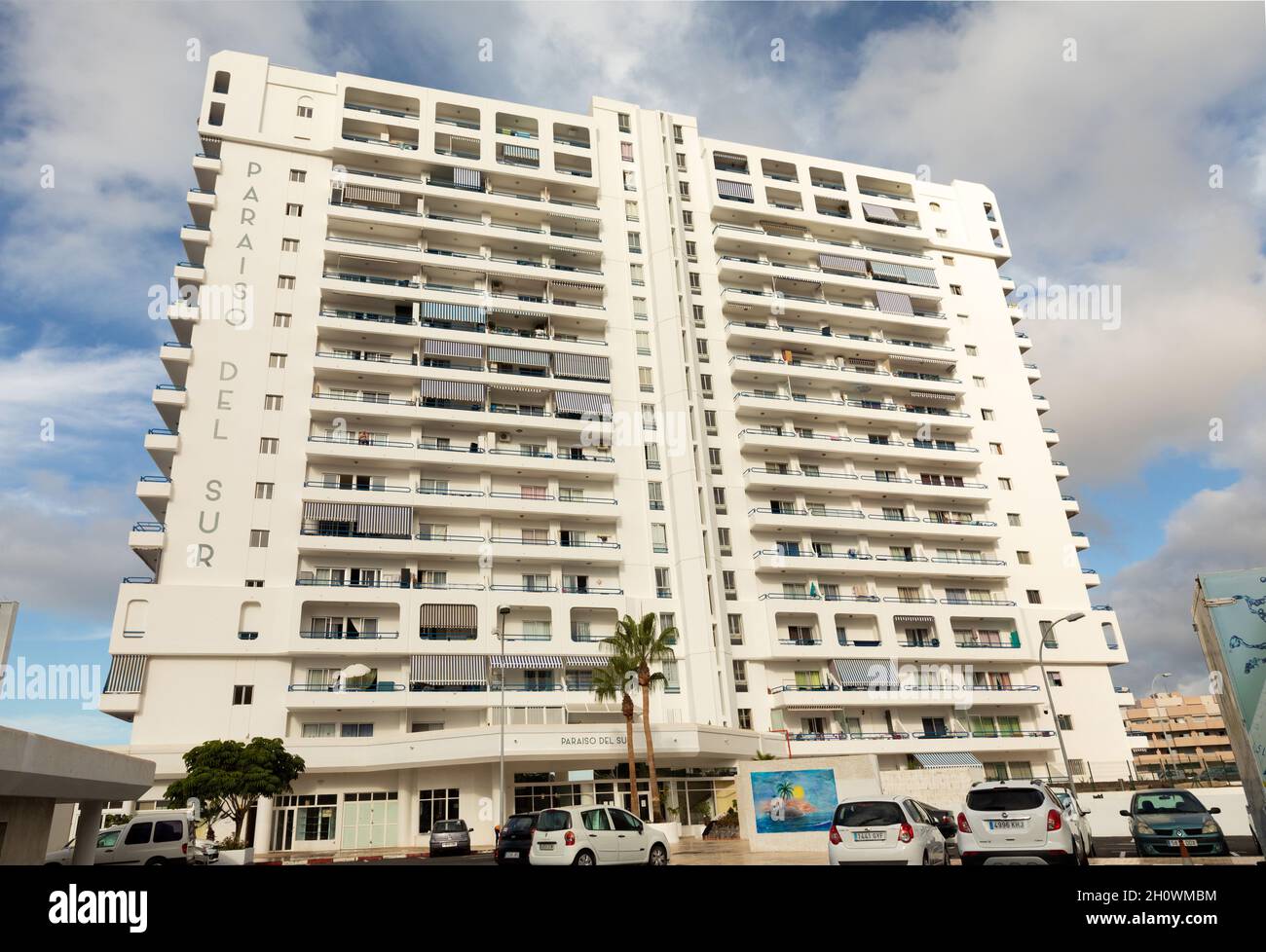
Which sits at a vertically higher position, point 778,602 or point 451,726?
point 778,602

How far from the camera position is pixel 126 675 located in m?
43.2

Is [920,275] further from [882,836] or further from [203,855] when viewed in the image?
[203,855]

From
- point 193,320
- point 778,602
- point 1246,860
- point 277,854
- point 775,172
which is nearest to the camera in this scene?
point 1246,860

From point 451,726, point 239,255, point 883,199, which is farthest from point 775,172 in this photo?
point 451,726

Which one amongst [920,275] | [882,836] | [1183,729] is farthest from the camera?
[1183,729]

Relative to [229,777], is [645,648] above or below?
above

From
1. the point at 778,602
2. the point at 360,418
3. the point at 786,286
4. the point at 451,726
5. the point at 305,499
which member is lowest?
the point at 451,726

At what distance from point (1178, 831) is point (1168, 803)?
2.05 m

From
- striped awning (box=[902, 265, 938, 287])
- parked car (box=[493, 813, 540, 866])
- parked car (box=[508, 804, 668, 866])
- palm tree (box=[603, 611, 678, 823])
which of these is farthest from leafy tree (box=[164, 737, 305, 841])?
striped awning (box=[902, 265, 938, 287])

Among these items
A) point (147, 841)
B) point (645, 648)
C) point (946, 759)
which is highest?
point (645, 648)

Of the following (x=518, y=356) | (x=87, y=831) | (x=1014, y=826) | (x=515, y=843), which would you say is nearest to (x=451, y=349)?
(x=518, y=356)

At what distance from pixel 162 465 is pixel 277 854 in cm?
2480
